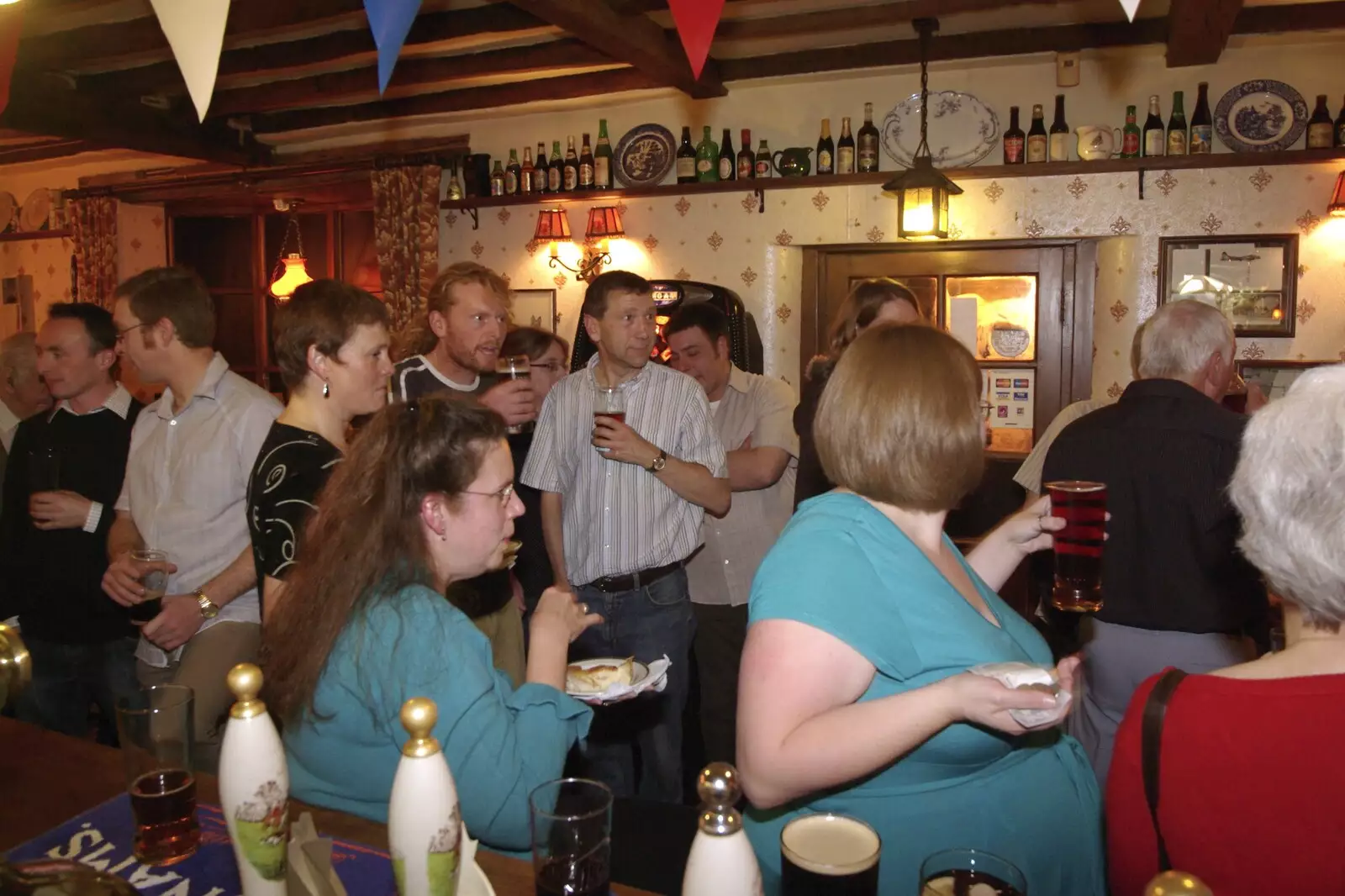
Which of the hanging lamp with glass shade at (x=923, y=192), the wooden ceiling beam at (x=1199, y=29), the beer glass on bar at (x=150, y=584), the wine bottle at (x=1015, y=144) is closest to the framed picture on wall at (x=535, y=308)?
the hanging lamp with glass shade at (x=923, y=192)

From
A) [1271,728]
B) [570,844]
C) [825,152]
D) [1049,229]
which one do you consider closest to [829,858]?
[570,844]

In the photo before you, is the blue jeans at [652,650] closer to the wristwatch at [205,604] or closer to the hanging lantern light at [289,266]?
the wristwatch at [205,604]

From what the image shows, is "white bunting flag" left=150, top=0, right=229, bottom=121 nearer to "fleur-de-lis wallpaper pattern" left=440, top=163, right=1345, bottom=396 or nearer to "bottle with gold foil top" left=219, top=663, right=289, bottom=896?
"bottle with gold foil top" left=219, top=663, right=289, bottom=896

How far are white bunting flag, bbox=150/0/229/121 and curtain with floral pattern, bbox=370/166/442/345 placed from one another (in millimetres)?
4614

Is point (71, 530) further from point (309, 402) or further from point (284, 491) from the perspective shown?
point (284, 491)

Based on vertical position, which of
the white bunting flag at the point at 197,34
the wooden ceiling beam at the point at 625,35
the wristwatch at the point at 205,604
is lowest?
the wristwatch at the point at 205,604

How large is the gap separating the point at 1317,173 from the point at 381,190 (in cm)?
558

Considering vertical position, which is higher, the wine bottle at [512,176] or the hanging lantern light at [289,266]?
the wine bottle at [512,176]

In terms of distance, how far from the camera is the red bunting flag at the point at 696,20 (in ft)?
6.30

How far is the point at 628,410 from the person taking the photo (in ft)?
10.5

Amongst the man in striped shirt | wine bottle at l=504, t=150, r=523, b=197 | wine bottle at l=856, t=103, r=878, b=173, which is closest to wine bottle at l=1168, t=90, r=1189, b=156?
wine bottle at l=856, t=103, r=878, b=173

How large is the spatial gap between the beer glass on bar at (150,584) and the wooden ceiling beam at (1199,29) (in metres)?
4.15

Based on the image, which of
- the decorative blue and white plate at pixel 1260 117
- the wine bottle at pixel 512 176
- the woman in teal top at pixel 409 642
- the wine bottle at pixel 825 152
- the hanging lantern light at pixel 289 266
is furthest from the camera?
the hanging lantern light at pixel 289 266

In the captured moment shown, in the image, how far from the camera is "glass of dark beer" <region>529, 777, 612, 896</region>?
104cm
